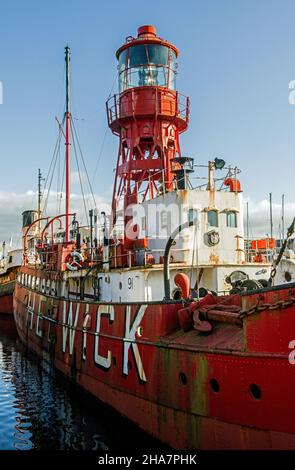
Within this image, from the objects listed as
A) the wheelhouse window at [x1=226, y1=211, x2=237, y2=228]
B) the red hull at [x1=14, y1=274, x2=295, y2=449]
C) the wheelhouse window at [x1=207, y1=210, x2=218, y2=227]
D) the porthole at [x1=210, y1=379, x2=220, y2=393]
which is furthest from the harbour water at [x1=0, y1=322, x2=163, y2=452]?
A: the wheelhouse window at [x1=226, y1=211, x2=237, y2=228]

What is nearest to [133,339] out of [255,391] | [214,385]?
[214,385]

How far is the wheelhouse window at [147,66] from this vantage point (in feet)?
Answer: 61.9

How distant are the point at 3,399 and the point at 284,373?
9.71 metres

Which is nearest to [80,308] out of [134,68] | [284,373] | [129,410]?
[129,410]

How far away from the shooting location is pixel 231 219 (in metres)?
13.8

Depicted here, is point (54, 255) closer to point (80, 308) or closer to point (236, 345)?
point (80, 308)

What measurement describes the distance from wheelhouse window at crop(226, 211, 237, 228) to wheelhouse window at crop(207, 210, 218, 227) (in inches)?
16.5

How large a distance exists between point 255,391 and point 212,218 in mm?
7223

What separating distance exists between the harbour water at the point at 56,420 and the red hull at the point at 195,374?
35cm

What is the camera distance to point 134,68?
62.3ft

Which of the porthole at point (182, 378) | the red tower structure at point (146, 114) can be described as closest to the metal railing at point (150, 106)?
the red tower structure at point (146, 114)

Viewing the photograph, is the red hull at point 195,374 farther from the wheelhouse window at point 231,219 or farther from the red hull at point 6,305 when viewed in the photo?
the red hull at point 6,305

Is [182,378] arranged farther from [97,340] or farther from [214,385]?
[97,340]
